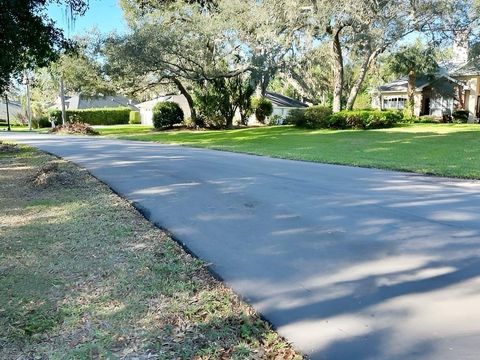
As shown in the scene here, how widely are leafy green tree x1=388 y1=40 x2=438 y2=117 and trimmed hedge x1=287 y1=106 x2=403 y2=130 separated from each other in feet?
17.7

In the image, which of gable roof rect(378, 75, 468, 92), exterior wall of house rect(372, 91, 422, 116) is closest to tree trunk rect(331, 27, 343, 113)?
exterior wall of house rect(372, 91, 422, 116)

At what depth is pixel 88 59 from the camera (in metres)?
30.2

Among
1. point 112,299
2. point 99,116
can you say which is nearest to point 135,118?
point 99,116

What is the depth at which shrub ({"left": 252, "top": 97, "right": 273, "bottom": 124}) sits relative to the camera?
3616 cm

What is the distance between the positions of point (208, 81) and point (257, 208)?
25.8 meters

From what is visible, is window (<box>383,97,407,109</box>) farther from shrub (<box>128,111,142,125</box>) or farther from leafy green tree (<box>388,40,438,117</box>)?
shrub (<box>128,111,142,125</box>)

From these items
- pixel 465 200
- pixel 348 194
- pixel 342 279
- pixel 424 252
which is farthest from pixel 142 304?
pixel 465 200

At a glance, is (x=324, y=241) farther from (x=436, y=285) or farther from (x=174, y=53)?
(x=174, y=53)

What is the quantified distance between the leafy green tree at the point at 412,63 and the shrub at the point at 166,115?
1739 centimetres

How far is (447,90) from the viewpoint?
3341 centimetres

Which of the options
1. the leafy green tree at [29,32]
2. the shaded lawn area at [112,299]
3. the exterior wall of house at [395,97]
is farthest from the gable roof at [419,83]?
the shaded lawn area at [112,299]

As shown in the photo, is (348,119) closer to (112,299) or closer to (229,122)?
(229,122)

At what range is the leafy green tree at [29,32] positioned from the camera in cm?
852

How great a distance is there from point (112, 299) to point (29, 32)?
842 cm
